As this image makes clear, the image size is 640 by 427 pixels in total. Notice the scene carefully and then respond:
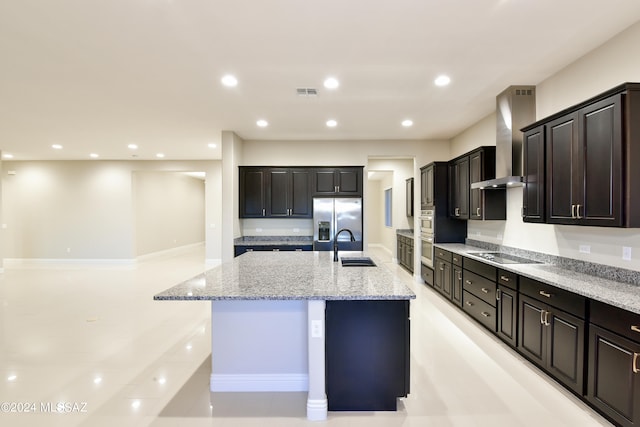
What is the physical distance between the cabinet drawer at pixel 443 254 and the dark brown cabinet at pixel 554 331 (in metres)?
1.80

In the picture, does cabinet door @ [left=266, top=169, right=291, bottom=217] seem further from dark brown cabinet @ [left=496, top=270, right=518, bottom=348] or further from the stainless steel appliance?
dark brown cabinet @ [left=496, top=270, right=518, bottom=348]

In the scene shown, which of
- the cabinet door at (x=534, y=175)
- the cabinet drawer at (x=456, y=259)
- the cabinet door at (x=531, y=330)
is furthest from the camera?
the cabinet drawer at (x=456, y=259)

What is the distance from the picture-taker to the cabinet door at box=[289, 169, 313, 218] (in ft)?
19.6

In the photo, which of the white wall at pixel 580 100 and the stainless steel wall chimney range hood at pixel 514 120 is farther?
the stainless steel wall chimney range hood at pixel 514 120

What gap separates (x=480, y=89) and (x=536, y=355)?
117 inches

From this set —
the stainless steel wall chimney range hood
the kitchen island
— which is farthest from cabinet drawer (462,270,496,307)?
the kitchen island

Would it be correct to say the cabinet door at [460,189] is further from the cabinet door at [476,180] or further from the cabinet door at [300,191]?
the cabinet door at [300,191]

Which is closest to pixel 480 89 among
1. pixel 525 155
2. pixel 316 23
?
pixel 525 155

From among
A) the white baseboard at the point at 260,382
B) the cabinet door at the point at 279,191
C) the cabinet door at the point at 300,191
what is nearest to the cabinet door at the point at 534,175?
the white baseboard at the point at 260,382

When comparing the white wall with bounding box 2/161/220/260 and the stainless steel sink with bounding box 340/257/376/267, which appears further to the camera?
the white wall with bounding box 2/161/220/260

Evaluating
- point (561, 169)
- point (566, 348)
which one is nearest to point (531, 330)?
point (566, 348)

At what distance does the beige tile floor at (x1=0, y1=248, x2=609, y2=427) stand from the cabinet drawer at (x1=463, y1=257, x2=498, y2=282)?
718mm

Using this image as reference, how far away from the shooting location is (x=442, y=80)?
11.3 ft

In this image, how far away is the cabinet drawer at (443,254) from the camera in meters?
4.79
